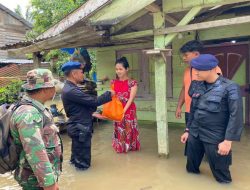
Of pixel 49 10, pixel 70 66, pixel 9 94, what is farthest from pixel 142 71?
pixel 49 10

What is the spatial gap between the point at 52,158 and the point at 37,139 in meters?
0.36

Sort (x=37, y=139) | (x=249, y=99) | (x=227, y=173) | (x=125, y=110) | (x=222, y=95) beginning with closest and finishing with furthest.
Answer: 1. (x=37, y=139)
2. (x=222, y=95)
3. (x=227, y=173)
4. (x=125, y=110)
5. (x=249, y=99)

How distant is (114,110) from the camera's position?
511 cm

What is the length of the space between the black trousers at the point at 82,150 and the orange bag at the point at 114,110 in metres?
0.58

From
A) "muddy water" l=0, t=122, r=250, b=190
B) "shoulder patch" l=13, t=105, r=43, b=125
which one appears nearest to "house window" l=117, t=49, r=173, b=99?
"muddy water" l=0, t=122, r=250, b=190

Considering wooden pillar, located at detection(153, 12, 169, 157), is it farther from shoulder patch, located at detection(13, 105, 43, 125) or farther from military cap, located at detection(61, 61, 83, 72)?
shoulder patch, located at detection(13, 105, 43, 125)

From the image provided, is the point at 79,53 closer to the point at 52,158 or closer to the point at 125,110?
the point at 125,110

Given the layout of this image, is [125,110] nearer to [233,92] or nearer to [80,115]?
[80,115]

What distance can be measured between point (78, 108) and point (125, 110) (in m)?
0.96

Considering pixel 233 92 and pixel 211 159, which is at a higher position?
pixel 233 92

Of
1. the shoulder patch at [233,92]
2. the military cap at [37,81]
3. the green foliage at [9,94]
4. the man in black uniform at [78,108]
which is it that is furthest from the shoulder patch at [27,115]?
the green foliage at [9,94]

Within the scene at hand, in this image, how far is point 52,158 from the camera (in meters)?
2.46

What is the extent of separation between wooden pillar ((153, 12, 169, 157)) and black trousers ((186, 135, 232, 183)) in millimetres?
→ 825

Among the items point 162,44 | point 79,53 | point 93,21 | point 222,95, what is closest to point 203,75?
point 222,95
